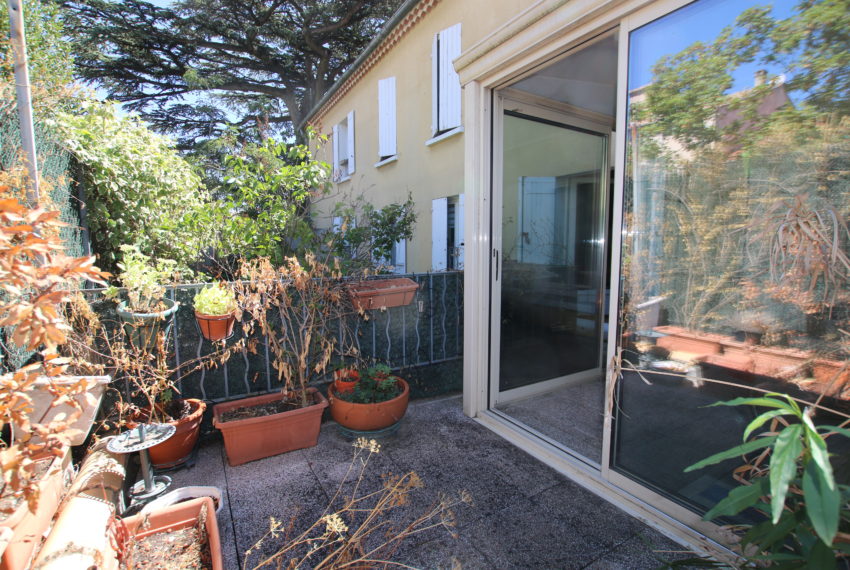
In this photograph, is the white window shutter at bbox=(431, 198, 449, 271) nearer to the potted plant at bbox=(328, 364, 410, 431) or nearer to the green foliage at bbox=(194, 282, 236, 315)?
the potted plant at bbox=(328, 364, 410, 431)

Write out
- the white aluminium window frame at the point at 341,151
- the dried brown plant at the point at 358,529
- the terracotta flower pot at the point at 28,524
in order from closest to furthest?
the terracotta flower pot at the point at 28,524
the dried brown plant at the point at 358,529
the white aluminium window frame at the point at 341,151

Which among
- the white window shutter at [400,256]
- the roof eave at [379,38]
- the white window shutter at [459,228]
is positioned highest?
the roof eave at [379,38]

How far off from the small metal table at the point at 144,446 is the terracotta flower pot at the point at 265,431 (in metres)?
0.37

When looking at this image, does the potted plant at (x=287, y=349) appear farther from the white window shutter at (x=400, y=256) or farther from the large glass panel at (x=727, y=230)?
the white window shutter at (x=400, y=256)

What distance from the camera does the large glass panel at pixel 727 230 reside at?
1.47 m

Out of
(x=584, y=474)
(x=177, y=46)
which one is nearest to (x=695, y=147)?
(x=584, y=474)

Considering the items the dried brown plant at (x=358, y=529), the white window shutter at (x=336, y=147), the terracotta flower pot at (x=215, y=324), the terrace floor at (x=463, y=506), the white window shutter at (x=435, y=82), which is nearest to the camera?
the dried brown plant at (x=358, y=529)

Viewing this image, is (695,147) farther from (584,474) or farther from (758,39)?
(584,474)

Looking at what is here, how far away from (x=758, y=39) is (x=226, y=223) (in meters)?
3.85

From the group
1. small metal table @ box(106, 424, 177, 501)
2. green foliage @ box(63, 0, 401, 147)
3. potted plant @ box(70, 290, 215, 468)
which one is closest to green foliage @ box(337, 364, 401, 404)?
potted plant @ box(70, 290, 215, 468)

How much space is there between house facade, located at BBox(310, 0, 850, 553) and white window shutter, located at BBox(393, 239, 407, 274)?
370 centimetres

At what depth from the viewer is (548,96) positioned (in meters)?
3.23

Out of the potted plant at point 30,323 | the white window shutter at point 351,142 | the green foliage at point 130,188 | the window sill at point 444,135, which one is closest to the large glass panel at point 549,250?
the window sill at point 444,135

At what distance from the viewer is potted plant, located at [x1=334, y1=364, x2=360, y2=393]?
303 cm
